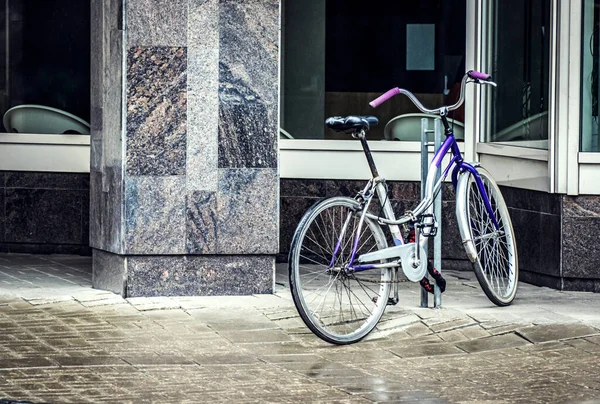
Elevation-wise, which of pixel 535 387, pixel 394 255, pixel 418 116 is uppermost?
pixel 418 116

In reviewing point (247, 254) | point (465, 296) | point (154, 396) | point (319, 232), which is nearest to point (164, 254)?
point (247, 254)

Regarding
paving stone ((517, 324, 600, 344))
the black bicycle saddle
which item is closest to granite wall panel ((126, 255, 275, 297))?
the black bicycle saddle

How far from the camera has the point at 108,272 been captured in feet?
28.3

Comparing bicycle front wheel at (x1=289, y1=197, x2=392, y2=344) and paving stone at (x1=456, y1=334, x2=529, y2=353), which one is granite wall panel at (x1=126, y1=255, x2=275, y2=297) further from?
paving stone at (x1=456, y1=334, x2=529, y2=353)

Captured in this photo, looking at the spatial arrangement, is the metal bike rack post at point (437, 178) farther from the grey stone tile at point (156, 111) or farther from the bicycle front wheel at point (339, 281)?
the grey stone tile at point (156, 111)

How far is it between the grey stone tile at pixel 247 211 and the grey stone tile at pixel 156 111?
0.36m

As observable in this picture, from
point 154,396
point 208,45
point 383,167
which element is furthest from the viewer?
point 383,167

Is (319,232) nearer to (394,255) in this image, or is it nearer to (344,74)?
(394,255)

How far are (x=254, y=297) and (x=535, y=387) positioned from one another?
9.10 feet

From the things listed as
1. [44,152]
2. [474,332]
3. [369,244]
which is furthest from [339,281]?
[44,152]

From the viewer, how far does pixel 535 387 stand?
6.05 m

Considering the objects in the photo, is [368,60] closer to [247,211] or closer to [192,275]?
[247,211]

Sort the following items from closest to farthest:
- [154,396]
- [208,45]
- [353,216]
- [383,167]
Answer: [154,396] < [353,216] < [208,45] < [383,167]

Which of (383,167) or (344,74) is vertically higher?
(344,74)
